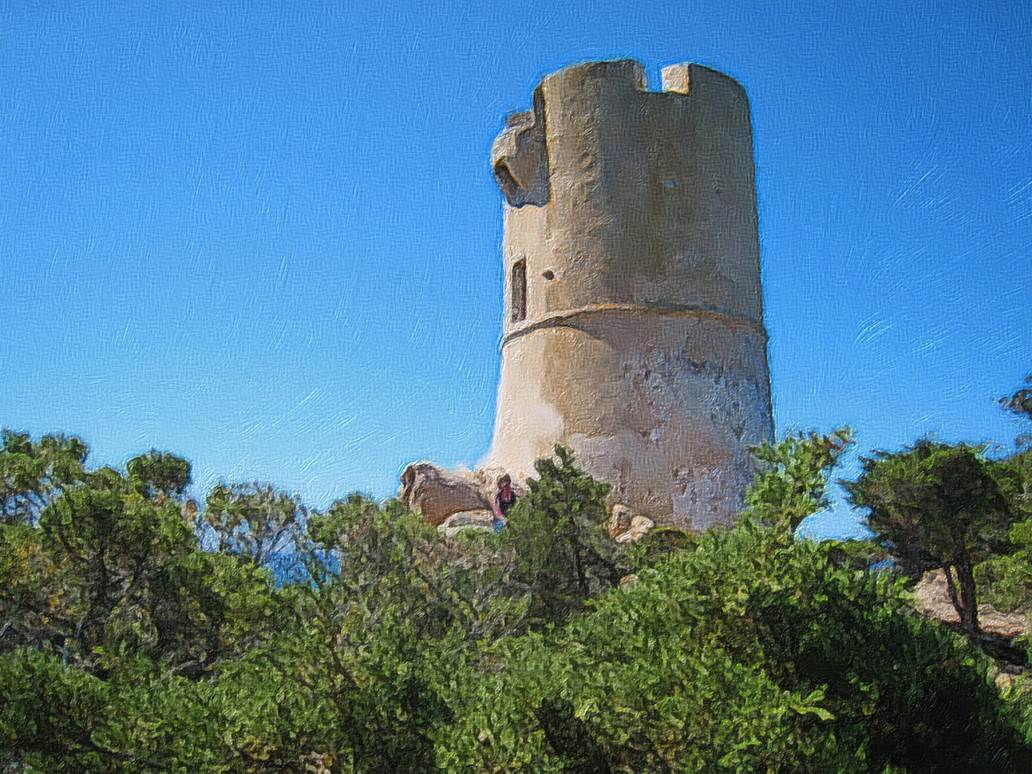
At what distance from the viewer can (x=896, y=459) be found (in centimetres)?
1293

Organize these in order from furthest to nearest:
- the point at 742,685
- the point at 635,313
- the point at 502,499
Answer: the point at 635,313 < the point at 502,499 < the point at 742,685

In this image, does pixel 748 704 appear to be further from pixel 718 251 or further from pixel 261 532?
pixel 718 251

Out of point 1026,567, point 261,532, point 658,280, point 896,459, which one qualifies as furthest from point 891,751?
point 896,459

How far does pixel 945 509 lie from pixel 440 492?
5803mm

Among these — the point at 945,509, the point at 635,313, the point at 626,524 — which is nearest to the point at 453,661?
the point at 626,524

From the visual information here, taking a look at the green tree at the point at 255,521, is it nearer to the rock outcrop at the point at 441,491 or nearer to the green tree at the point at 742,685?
the green tree at the point at 742,685

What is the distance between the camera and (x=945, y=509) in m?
12.3

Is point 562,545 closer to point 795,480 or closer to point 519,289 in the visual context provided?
point 795,480

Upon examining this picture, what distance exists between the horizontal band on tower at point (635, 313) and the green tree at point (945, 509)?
249 centimetres

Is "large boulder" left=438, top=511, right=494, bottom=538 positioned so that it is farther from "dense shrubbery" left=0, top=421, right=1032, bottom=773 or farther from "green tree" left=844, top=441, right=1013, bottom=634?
"green tree" left=844, top=441, right=1013, bottom=634

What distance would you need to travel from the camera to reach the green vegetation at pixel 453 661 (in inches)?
187

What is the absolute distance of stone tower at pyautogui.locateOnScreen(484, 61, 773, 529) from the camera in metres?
11.6

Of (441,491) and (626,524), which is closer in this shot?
(626,524)

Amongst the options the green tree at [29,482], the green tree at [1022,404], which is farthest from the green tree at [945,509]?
the green tree at [29,482]
